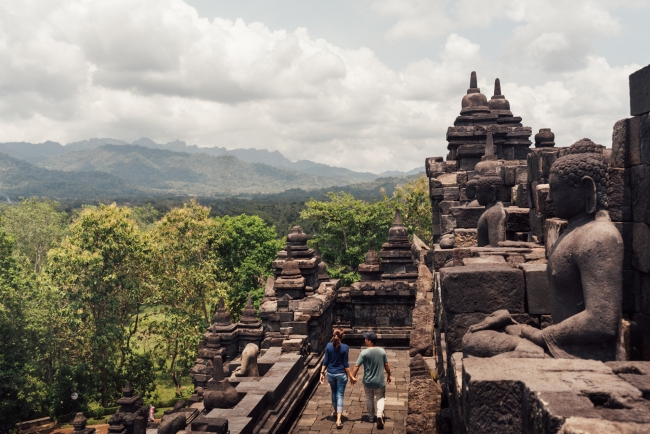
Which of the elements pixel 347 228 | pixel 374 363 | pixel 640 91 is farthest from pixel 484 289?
pixel 347 228

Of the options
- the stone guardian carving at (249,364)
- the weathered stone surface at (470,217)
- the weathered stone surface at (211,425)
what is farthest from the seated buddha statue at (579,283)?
the stone guardian carving at (249,364)

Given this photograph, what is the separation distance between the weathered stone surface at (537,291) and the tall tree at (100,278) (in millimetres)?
20451

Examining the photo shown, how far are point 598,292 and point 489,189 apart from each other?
3892 millimetres

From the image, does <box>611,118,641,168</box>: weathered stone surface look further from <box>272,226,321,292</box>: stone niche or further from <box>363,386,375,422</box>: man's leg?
<box>272,226,321,292</box>: stone niche

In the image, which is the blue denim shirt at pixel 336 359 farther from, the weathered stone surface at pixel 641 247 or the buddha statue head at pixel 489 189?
the weathered stone surface at pixel 641 247

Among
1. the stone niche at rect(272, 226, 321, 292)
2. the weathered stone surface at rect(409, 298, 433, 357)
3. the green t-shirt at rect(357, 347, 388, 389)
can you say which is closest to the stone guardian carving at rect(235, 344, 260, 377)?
the green t-shirt at rect(357, 347, 388, 389)

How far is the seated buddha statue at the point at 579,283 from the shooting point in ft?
11.4

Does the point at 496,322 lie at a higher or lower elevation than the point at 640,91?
lower

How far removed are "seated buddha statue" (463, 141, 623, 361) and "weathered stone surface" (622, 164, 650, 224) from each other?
498 mm

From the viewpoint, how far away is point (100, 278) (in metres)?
22.5

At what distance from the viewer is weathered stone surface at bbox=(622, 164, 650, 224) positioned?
158 inches

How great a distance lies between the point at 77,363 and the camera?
22188 mm

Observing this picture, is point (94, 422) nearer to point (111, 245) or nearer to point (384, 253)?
point (111, 245)

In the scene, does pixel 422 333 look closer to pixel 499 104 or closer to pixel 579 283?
pixel 579 283
